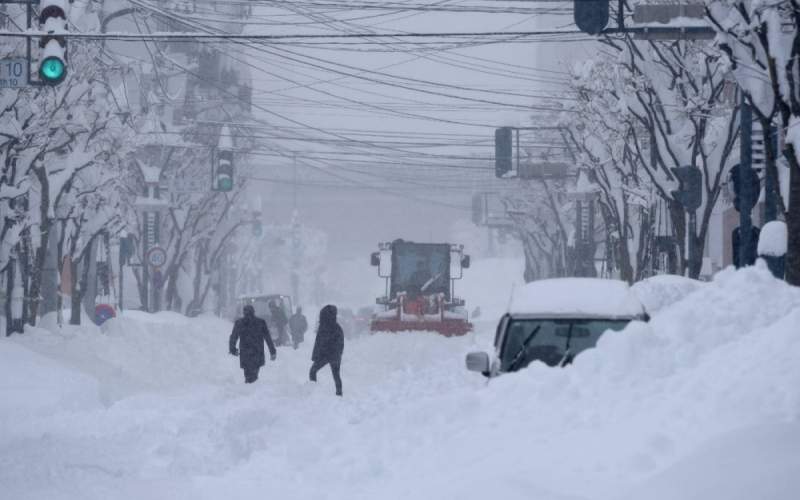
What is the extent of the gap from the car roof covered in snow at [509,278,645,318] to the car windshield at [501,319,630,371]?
8 cm

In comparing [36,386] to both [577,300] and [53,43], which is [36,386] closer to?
[53,43]

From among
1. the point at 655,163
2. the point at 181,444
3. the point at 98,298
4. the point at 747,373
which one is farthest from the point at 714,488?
the point at 98,298

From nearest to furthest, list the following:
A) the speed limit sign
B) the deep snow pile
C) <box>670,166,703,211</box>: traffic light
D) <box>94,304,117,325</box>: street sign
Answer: the deep snow pile → <box>670,166,703,211</box>: traffic light → <box>94,304,117,325</box>: street sign → the speed limit sign

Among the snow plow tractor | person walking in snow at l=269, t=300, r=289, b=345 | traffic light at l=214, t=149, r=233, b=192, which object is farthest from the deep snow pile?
person walking in snow at l=269, t=300, r=289, b=345

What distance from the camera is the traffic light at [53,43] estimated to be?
1508 centimetres

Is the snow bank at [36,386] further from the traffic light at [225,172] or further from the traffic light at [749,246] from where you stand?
the traffic light at [225,172]

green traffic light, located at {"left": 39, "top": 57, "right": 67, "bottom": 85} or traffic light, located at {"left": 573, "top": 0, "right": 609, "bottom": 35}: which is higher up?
traffic light, located at {"left": 573, "top": 0, "right": 609, "bottom": 35}

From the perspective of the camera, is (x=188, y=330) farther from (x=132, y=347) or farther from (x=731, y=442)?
(x=731, y=442)

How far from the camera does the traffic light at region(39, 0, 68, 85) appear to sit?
1508 centimetres

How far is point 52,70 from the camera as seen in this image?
15.1 m

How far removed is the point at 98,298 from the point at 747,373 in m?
30.2

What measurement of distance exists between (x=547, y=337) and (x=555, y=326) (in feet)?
0.41

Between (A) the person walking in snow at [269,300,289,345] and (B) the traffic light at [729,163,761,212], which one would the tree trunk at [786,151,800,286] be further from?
(A) the person walking in snow at [269,300,289,345]

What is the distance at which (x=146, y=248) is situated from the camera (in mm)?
45406
